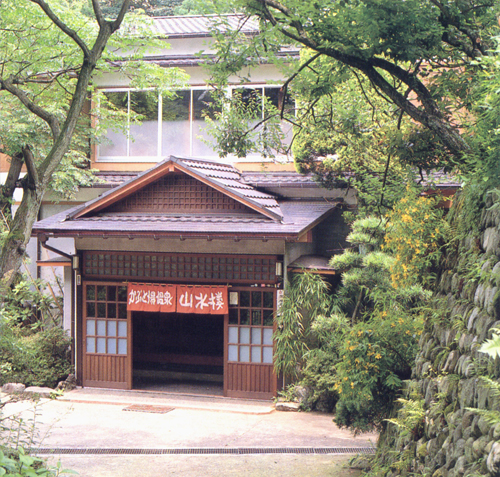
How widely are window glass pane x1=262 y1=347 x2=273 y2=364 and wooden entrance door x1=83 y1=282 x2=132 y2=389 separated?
10.4 ft

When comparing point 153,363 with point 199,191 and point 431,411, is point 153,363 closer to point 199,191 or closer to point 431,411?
point 199,191

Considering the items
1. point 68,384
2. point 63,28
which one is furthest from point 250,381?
point 63,28

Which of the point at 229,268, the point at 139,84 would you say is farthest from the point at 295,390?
the point at 139,84

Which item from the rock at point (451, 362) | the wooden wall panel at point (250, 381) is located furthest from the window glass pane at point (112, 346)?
the rock at point (451, 362)

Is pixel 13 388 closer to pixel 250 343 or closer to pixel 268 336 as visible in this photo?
pixel 250 343

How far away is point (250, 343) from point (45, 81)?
7060 millimetres

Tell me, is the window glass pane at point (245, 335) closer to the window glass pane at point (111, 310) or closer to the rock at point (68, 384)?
the window glass pane at point (111, 310)

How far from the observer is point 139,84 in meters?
12.3

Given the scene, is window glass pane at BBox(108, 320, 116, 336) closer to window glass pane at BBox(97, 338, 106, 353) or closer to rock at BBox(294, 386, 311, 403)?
window glass pane at BBox(97, 338, 106, 353)

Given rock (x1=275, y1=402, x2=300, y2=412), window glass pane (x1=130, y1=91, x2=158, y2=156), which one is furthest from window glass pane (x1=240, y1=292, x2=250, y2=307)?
window glass pane (x1=130, y1=91, x2=158, y2=156)

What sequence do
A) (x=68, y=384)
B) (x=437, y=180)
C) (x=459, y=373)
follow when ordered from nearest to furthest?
1. (x=459, y=373)
2. (x=437, y=180)
3. (x=68, y=384)

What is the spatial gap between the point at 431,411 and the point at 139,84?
29.5 ft

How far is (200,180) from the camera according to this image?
13.6 metres

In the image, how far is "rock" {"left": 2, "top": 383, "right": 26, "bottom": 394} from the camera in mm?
13407
